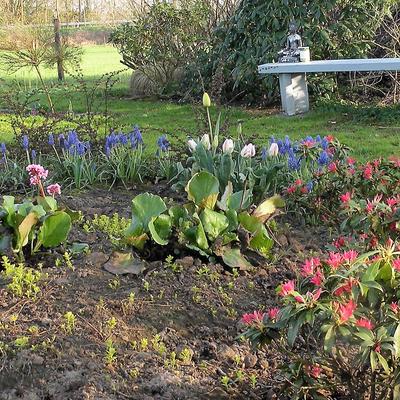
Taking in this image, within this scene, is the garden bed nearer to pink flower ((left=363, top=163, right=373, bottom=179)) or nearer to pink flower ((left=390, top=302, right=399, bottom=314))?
pink flower ((left=363, top=163, right=373, bottom=179))

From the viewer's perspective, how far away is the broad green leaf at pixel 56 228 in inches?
140

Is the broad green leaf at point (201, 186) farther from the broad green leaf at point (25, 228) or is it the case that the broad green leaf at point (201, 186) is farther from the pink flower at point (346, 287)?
the pink flower at point (346, 287)

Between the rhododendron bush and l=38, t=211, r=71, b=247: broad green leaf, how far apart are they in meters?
1.61

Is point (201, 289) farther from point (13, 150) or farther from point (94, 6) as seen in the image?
point (94, 6)

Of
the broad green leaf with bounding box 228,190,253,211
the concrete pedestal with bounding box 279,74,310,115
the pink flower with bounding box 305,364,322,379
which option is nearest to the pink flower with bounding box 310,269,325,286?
the pink flower with bounding box 305,364,322,379

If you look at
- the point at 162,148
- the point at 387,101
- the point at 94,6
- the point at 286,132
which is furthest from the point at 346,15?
the point at 94,6

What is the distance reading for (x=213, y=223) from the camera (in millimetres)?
3506

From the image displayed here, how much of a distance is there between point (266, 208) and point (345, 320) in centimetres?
195

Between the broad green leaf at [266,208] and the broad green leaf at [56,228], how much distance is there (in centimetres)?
94

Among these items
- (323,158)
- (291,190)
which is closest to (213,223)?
(291,190)

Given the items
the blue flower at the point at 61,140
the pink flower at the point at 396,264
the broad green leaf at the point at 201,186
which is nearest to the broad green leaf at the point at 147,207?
the broad green leaf at the point at 201,186

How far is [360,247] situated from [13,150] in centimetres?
367

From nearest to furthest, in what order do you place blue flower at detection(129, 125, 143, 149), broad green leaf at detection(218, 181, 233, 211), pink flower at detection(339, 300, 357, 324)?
pink flower at detection(339, 300, 357, 324) → broad green leaf at detection(218, 181, 233, 211) → blue flower at detection(129, 125, 143, 149)

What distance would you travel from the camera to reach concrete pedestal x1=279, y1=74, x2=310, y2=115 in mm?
10016
